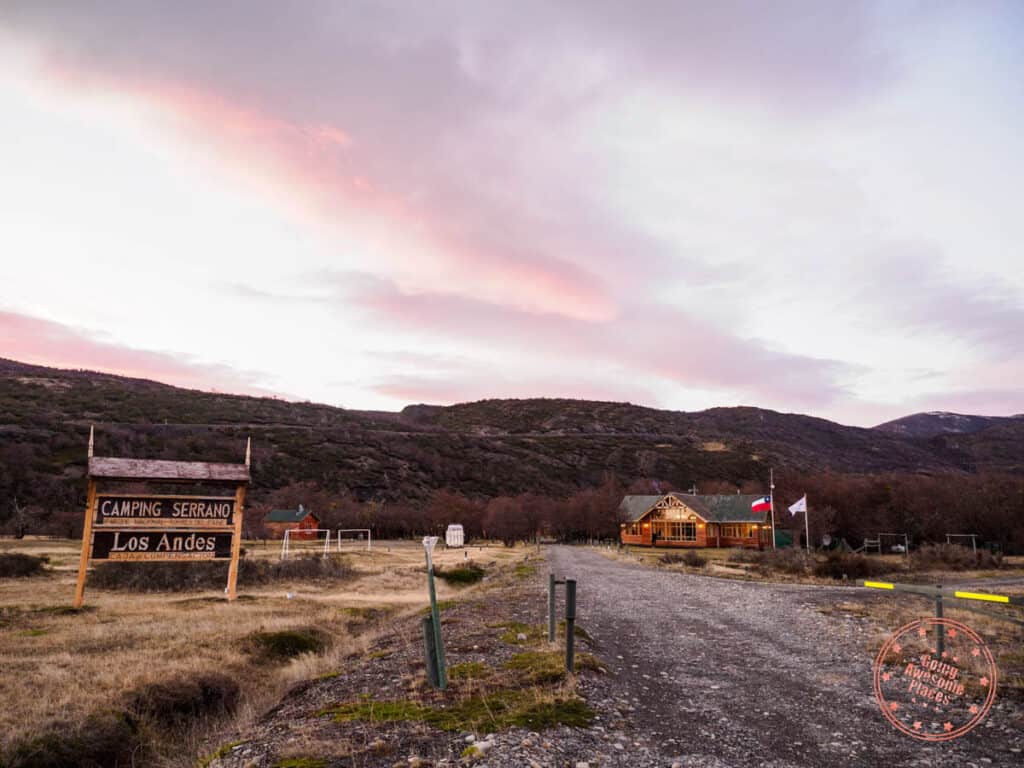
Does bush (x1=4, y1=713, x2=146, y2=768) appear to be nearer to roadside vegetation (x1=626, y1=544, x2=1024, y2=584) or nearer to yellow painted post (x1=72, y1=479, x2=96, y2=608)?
yellow painted post (x1=72, y1=479, x2=96, y2=608)

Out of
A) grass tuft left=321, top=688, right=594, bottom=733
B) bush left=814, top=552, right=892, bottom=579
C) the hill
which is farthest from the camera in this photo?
the hill

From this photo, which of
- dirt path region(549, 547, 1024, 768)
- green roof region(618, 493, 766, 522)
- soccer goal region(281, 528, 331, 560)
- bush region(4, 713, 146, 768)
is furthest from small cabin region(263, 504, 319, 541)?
bush region(4, 713, 146, 768)

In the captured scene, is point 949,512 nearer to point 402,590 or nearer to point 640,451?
point 402,590

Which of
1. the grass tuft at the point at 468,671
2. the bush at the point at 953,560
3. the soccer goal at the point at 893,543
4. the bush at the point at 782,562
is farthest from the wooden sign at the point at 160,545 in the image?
the soccer goal at the point at 893,543

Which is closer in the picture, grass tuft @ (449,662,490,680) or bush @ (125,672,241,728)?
grass tuft @ (449,662,490,680)

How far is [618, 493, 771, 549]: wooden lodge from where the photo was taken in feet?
255

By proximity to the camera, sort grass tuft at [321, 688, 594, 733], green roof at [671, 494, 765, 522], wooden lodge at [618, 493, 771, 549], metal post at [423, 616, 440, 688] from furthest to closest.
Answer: green roof at [671, 494, 765, 522] → wooden lodge at [618, 493, 771, 549] → metal post at [423, 616, 440, 688] → grass tuft at [321, 688, 594, 733]

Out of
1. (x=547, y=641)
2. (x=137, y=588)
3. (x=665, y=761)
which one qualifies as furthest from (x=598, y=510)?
(x=665, y=761)

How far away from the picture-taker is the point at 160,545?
20.7 metres

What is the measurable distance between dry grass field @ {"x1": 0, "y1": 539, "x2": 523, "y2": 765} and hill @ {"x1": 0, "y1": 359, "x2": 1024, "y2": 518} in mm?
64675

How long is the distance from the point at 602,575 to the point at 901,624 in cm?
1899

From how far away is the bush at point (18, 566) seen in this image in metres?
27.0

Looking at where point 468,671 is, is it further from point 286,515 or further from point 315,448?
point 315,448

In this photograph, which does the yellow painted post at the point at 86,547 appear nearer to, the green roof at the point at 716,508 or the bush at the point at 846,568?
the bush at the point at 846,568
